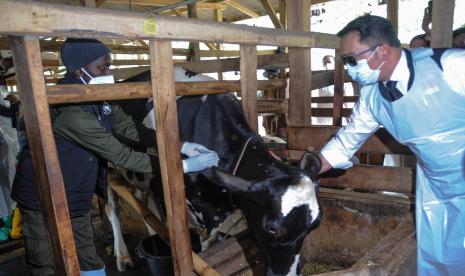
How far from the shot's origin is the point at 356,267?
1.64 m

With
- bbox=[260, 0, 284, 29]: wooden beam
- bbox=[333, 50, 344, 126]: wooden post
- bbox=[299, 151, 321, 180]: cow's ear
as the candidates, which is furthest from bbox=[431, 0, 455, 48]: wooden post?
bbox=[260, 0, 284, 29]: wooden beam

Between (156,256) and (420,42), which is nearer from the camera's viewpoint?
(156,256)

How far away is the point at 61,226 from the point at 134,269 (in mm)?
2318

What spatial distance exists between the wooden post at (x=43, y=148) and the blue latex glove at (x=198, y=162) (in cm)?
84

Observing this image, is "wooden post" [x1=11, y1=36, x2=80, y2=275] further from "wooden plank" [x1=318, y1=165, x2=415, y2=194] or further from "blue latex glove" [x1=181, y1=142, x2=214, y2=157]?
"wooden plank" [x1=318, y1=165, x2=415, y2=194]

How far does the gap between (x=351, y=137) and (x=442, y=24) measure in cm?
162

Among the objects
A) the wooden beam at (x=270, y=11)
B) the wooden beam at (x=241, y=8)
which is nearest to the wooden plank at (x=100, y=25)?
the wooden beam at (x=270, y=11)

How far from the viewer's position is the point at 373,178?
8.60 feet

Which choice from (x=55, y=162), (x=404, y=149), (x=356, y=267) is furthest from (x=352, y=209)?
(x=55, y=162)

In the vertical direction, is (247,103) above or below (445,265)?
above

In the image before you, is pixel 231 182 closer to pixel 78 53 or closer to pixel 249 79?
pixel 249 79

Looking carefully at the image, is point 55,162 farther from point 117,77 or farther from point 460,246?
point 117,77

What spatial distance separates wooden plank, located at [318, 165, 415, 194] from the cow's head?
27.3 inches

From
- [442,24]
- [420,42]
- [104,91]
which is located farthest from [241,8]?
[104,91]
